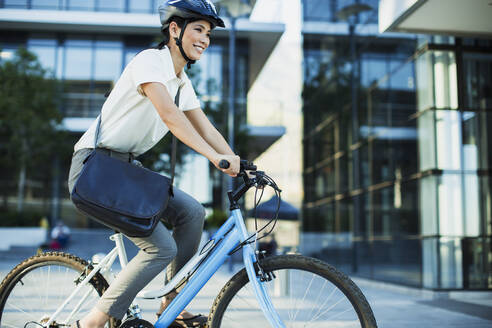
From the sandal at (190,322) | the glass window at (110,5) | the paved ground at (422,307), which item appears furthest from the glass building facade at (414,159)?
the glass window at (110,5)

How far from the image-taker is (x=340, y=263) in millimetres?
13820

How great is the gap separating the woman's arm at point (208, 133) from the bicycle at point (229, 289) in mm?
376

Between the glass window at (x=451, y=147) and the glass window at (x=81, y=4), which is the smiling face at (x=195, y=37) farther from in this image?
the glass window at (x=81, y=4)

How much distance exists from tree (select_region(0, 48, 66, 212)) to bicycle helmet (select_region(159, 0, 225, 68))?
19.2m

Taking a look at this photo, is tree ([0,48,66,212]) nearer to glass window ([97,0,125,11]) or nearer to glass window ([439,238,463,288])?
glass window ([97,0,125,11])

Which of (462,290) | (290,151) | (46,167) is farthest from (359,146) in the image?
(46,167)

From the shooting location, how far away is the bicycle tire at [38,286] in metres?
2.90

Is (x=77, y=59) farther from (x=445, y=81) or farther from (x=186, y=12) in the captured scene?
(x=186, y=12)

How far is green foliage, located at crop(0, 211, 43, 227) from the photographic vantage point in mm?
20219

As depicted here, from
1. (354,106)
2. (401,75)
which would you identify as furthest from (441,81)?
(354,106)

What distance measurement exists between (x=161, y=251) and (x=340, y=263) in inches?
465

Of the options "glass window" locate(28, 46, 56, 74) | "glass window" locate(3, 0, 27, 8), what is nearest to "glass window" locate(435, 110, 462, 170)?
"glass window" locate(28, 46, 56, 74)

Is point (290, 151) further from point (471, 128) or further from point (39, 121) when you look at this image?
point (471, 128)

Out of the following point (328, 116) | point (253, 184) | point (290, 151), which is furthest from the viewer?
point (290, 151)
